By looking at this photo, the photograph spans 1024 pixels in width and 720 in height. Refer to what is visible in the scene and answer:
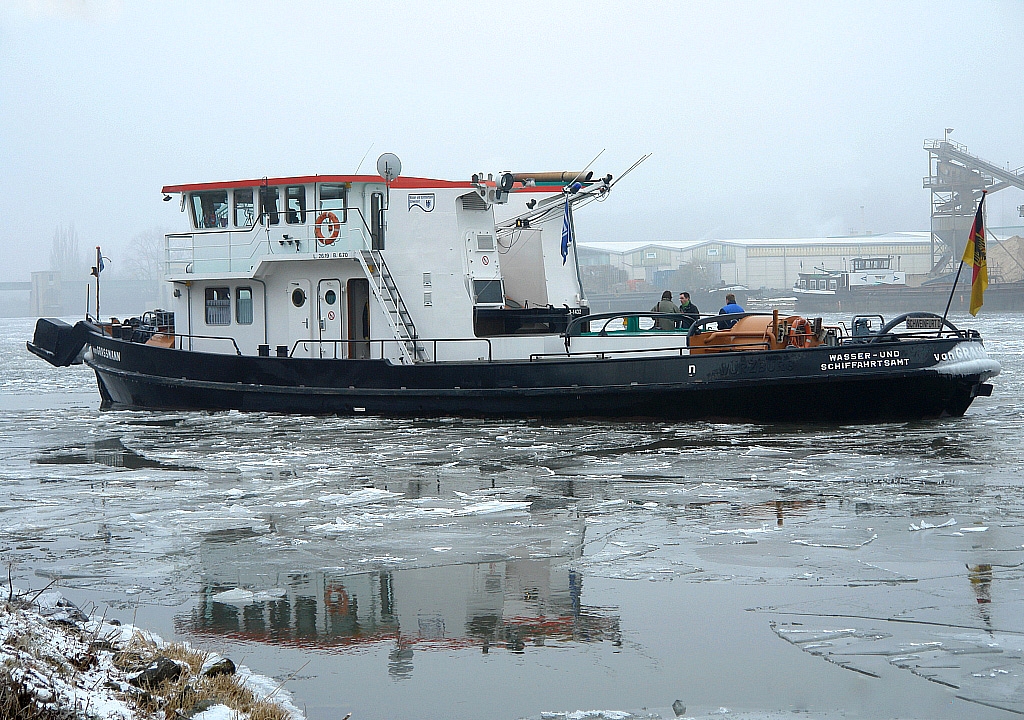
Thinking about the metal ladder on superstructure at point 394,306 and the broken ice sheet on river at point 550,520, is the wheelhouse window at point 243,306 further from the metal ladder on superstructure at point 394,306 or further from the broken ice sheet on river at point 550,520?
the broken ice sheet on river at point 550,520

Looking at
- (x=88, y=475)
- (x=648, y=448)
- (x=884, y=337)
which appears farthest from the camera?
(x=884, y=337)

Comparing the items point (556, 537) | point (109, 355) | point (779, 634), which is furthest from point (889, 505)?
point (109, 355)

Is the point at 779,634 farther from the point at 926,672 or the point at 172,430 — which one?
the point at 172,430

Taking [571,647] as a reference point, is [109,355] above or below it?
above

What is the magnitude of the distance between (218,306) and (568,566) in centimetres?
1090

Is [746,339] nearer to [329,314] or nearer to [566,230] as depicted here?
[566,230]

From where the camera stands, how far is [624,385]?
529 inches

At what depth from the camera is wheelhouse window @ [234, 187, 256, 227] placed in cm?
1540

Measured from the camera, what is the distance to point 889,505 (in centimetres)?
796

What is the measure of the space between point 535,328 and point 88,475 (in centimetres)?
664

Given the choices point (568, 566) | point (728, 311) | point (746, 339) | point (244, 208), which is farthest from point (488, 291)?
point (568, 566)

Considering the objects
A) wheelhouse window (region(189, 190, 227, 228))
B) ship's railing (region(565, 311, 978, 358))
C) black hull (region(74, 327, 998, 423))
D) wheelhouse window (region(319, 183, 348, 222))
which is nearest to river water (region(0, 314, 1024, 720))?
black hull (region(74, 327, 998, 423))

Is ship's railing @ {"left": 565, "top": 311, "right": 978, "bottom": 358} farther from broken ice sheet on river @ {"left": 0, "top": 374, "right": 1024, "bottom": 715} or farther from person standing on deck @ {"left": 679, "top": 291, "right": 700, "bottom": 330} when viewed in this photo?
broken ice sheet on river @ {"left": 0, "top": 374, "right": 1024, "bottom": 715}

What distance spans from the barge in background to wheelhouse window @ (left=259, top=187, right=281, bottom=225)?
0.07 ft
